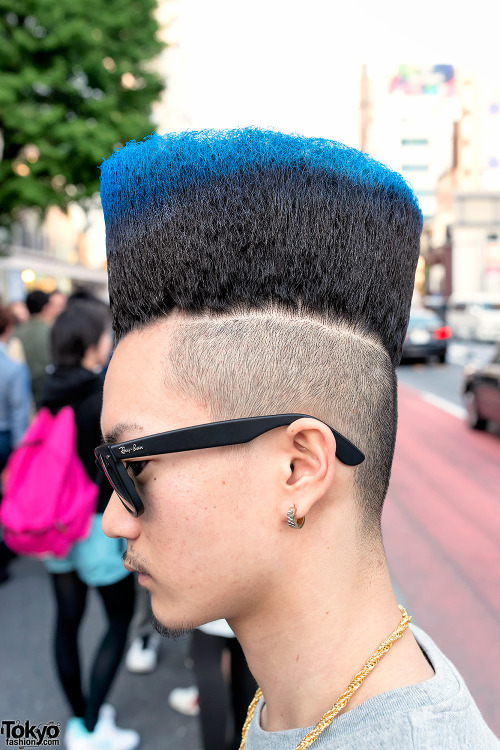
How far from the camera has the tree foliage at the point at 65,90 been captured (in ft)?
42.6

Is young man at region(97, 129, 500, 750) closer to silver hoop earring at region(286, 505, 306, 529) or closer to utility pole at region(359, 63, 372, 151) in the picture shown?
silver hoop earring at region(286, 505, 306, 529)

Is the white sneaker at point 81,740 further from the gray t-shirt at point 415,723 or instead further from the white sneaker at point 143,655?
the gray t-shirt at point 415,723

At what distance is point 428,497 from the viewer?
6.61m

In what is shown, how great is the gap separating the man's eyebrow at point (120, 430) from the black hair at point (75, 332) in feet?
6.17

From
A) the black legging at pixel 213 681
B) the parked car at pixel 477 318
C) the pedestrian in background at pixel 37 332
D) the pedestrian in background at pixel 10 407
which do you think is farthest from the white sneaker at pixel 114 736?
the parked car at pixel 477 318

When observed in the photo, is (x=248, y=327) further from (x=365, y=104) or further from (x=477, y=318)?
(x=365, y=104)

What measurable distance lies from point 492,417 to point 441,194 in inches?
2355

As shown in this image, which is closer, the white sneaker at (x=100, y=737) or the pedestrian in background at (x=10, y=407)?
the white sneaker at (x=100, y=737)

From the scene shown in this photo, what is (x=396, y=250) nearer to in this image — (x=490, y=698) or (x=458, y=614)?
(x=490, y=698)

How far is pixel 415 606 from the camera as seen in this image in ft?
13.2

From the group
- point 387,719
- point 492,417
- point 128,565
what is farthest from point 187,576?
point 492,417

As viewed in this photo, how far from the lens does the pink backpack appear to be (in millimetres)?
2562

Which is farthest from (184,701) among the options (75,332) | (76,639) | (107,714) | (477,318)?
(477,318)

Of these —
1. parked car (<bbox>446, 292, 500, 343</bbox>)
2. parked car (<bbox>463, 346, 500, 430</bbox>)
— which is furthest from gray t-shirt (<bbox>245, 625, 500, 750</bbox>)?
parked car (<bbox>446, 292, 500, 343</bbox>)
